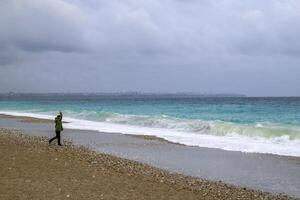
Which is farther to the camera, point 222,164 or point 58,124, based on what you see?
point 58,124

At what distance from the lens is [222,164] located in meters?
17.6

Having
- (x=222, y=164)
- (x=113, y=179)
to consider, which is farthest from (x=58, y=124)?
(x=113, y=179)

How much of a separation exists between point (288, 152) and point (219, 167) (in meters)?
6.32

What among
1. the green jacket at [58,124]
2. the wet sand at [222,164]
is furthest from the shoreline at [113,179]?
the green jacket at [58,124]

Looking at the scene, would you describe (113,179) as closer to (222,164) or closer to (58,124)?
(222,164)

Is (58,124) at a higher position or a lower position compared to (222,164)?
higher

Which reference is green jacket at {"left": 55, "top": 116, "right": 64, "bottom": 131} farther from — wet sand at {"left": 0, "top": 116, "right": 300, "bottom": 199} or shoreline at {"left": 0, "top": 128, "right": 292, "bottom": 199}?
shoreline at {"left": 0, "top": 128, "right": 292, "bottom": 199}

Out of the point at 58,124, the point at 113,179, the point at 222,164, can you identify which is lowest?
the point at 222,164

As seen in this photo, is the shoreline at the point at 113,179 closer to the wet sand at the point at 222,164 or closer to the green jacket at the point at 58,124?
the wet sand at the point at 222,164

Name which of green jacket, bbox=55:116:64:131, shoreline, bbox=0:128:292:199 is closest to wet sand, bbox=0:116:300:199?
shoreline, bbox=0:128:292:199

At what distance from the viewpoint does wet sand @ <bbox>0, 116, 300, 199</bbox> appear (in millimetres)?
14297

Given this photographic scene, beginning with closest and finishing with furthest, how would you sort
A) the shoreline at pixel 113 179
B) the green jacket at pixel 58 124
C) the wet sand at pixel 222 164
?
the shoreline at pixel 113 179 < the wet sand at pixel 222 164 < the green jacket at pixel 58 124

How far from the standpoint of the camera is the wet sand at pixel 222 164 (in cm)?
1430

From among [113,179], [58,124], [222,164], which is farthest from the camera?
[58,124]
